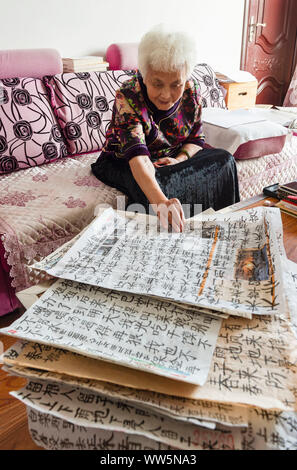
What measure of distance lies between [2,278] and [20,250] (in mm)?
129

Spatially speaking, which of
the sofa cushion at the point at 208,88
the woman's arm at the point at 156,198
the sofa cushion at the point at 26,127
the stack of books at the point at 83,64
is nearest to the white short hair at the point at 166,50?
the woman's arm at the point at 156,198

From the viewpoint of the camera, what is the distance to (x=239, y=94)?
9.30 feet

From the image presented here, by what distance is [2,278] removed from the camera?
1.22 m

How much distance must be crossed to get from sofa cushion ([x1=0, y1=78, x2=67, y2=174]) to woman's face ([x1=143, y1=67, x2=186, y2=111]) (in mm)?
711

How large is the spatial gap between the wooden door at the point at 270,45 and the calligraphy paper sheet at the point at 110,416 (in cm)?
362

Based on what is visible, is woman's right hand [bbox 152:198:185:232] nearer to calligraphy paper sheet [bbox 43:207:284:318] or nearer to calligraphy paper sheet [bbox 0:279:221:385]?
calligraphy paper sheet [bbox 43:207:284:318]

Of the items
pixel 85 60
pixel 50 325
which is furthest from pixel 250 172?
pixel 50 325

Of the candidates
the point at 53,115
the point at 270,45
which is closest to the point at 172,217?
the point at 53,115

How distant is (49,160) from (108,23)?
1.24 m

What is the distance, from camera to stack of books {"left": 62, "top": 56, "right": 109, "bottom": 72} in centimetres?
206

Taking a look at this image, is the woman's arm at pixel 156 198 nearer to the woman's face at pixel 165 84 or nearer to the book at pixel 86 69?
the woman's face at pixel 165 84

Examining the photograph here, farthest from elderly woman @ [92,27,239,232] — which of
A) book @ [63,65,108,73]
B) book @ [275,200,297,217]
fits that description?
book @ [63,65,108,73]

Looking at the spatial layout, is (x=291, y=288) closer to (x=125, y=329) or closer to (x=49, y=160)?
(x=125, y=329)
